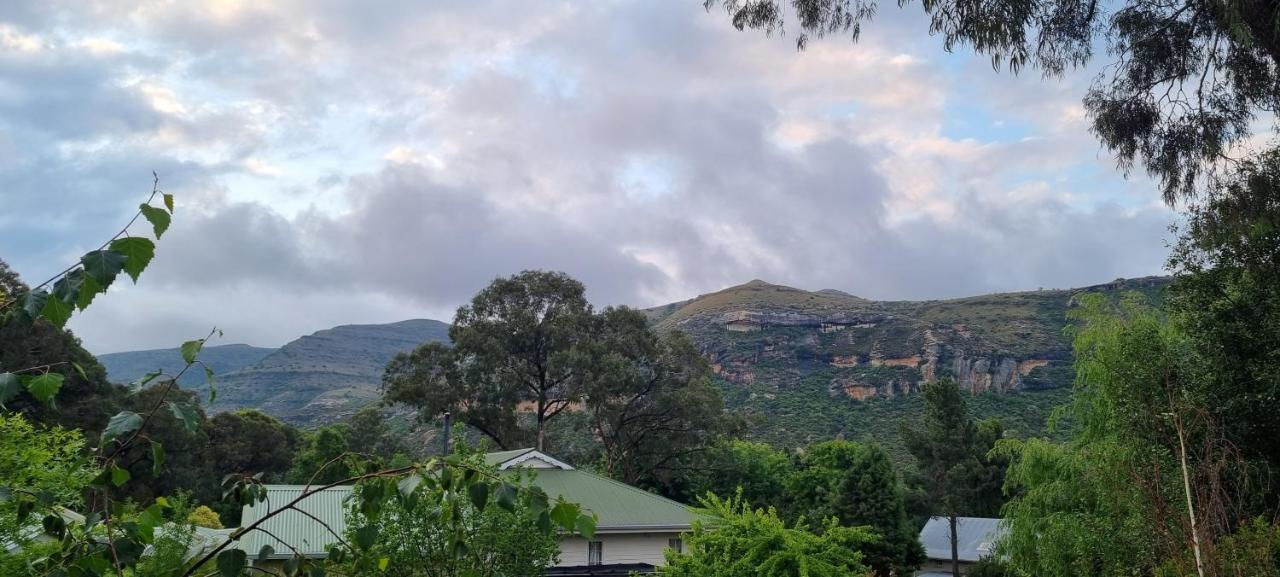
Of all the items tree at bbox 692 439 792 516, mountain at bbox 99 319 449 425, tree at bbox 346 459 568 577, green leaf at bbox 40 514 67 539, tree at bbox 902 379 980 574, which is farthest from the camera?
mountain at bbox 99 319 449 425

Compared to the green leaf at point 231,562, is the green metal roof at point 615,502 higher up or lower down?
lower down

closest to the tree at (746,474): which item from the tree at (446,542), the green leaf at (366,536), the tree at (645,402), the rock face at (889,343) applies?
the tree at (645,402)

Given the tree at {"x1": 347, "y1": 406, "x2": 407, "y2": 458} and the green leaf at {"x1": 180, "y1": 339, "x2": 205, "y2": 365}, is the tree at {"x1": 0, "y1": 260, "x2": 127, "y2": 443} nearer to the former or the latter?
the tree at {"x1": 347, "y1": 406, "x2": 407, "y2": 458}

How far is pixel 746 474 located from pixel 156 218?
44.7 metres

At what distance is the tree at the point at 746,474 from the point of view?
148 feet

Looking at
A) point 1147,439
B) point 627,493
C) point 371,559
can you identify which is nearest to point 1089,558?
point 1147,439

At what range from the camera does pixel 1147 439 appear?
15.8 meters

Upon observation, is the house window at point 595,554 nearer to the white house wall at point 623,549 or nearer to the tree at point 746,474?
the white house wall at point 623,549

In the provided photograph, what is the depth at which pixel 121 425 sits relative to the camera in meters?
2.37

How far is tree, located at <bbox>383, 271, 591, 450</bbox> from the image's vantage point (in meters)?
43.6

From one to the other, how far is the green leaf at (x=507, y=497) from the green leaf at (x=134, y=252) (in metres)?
1.09

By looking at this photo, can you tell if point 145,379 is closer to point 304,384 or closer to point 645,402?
point 645,402

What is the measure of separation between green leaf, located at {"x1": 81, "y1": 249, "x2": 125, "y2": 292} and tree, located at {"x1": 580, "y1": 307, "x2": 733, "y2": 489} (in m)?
40.4

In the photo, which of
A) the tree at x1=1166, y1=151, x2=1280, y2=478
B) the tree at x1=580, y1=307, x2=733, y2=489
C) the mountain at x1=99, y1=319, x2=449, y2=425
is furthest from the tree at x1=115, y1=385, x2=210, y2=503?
the mountain at x1=99, y1=319, x2=449, y2=425
